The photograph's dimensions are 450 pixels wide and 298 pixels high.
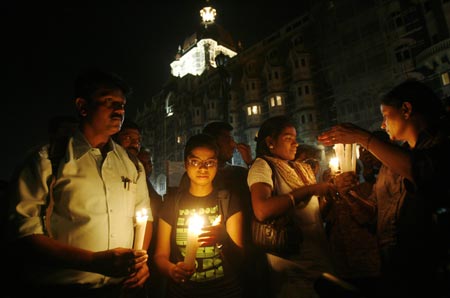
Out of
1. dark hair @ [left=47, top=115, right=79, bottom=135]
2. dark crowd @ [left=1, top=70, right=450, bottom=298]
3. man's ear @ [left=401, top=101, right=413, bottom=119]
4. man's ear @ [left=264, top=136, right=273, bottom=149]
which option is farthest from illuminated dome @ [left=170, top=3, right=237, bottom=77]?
man's ear @ [left=401, top=101, right=413, bottom=119]

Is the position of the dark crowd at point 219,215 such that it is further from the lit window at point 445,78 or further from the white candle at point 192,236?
the lit window at point 445,78

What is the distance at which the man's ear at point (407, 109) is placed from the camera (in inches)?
97.7

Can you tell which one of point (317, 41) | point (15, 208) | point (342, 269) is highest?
point (317, 41)

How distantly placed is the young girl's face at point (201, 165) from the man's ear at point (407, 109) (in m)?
2.09

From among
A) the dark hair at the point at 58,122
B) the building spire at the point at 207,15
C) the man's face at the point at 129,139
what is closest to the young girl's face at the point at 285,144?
the man's face at the point at 129,139

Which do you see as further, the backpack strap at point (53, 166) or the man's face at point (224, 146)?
the man's face at point (224, 146)

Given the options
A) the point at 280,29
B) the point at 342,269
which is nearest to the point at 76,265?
the point at 342,269

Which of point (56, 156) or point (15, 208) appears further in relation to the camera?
point (56, 156)

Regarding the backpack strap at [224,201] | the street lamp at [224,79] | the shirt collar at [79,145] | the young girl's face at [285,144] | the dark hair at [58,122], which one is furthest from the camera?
the street lamp at [224,79]

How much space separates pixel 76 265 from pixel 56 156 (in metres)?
0.92

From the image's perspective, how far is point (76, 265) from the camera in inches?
78.4

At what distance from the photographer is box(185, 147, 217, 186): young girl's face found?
315 centimetres

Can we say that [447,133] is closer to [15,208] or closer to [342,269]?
[342,269]

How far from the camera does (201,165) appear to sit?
317cm
